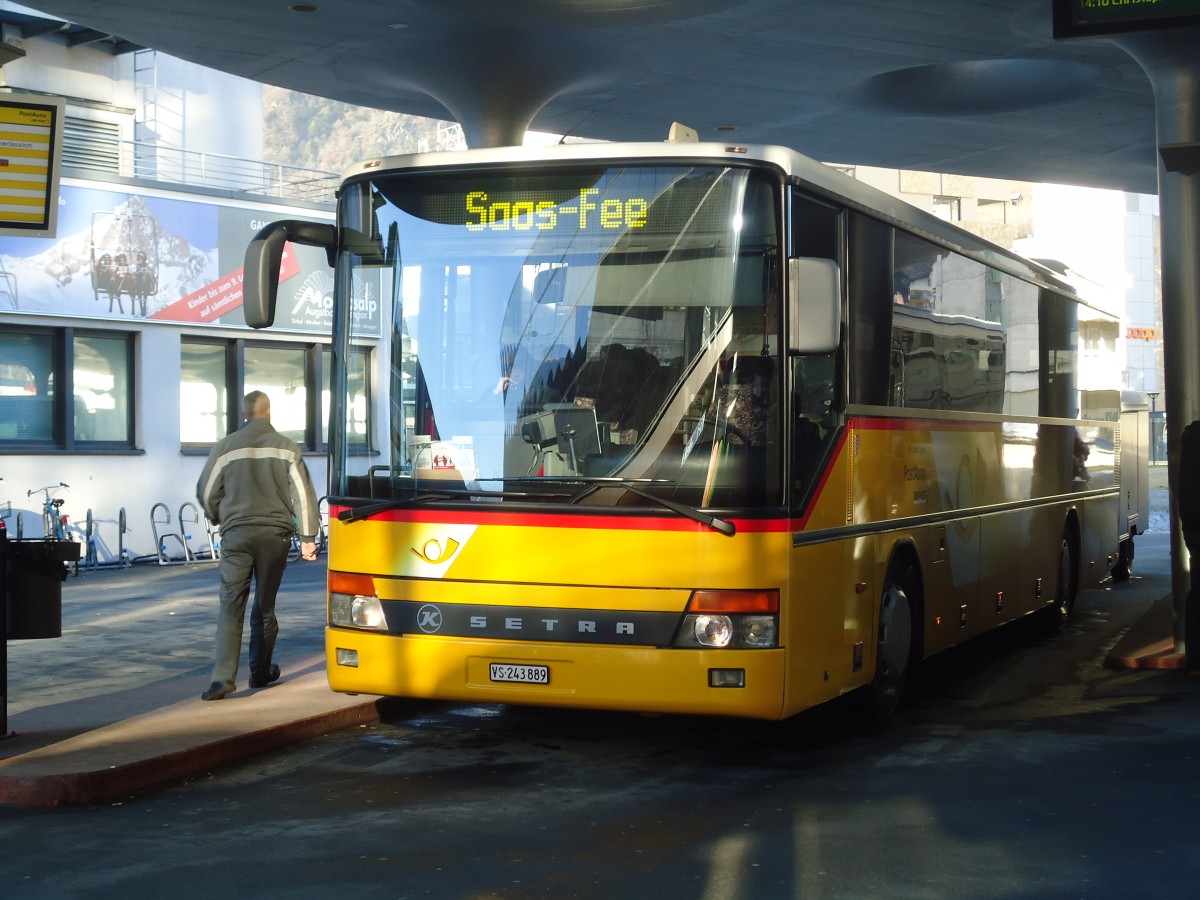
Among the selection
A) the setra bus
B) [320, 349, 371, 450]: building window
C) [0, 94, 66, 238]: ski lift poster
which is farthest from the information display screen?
[0, 94, 66, 238]: ski lift poster

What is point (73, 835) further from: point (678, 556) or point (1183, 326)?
point (1183, 326)

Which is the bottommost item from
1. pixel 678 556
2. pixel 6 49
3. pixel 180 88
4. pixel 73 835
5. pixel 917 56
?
pixel 73 835

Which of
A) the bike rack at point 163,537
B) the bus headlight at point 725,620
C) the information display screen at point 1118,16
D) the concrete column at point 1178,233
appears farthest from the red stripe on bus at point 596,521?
the bike rack at point 163,537

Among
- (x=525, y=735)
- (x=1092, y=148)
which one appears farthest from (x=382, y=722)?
(x=1092, y=148)

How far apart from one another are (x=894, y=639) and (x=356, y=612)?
3.33 meters

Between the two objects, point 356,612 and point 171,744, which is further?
point 356,612

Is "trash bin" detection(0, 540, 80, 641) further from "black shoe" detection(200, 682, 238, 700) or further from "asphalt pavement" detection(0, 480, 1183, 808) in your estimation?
"black shoe" detection(200, 682, 238, 700)

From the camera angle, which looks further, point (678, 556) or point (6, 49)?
point (6, 49)

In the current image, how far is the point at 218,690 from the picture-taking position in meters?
10.5

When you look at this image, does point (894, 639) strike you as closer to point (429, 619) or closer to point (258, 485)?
point (429, 619)

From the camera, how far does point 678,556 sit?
320 inches

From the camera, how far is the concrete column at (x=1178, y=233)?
13.1 metres

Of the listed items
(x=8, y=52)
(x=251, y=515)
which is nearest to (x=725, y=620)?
(x=251, y=515)

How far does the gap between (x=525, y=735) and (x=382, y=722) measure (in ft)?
3.57
